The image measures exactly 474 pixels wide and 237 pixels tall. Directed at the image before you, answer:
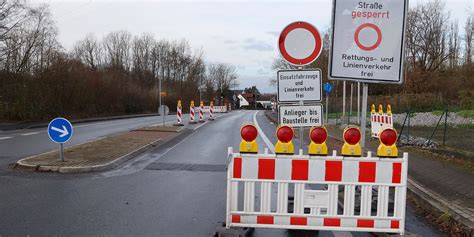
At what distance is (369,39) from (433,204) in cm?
272

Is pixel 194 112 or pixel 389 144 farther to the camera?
→ pixel 194 112

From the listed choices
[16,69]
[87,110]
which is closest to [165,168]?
[16,69]

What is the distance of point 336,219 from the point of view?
15.7ft

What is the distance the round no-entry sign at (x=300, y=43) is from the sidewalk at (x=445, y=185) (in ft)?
9.82

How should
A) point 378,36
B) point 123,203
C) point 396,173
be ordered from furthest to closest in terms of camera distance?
point 123,203
point 378,36
point 396,173

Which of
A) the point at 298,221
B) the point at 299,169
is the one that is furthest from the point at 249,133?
the point at 298,221

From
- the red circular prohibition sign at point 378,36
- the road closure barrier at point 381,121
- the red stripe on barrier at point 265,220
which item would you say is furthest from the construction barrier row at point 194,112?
the red stripe on barrier at point 265,220

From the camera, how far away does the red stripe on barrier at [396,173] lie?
15.3ft

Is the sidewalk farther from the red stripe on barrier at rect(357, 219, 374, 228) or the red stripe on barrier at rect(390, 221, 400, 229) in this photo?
the red stripe on barrier at rect(357, 219, 374, 228)

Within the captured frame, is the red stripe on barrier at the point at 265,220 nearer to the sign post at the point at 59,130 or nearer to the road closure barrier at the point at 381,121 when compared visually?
the sign post at the point at 59,130

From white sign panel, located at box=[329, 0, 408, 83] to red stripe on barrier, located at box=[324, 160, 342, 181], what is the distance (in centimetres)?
198

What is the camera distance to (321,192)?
15.8ft

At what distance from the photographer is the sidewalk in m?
5.79

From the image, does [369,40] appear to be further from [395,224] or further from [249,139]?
[395,224]
